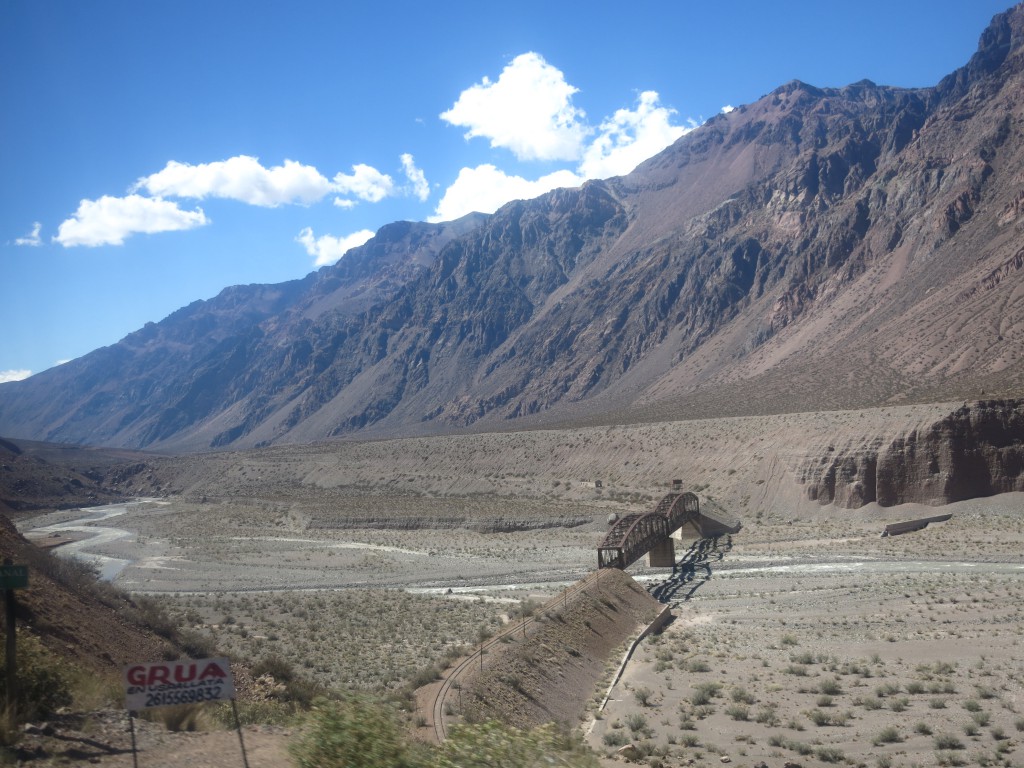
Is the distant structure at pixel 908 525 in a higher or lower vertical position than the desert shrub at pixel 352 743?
lower

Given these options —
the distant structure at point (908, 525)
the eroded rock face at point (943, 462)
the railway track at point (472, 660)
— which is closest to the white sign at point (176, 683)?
the railway track at point (472, 660)

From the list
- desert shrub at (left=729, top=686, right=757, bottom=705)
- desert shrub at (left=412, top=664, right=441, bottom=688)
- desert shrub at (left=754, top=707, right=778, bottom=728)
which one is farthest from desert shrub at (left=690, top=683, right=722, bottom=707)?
desert shrub at (left=412, top=664, right=441, bottom=688)

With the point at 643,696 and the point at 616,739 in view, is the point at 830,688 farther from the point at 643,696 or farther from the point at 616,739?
the point at 616,739

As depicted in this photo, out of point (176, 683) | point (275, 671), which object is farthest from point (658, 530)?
point (176, 683)

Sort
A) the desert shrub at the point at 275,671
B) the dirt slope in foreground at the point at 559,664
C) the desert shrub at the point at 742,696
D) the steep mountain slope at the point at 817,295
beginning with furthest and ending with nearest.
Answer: the steep mountain slope at the point at 817,295
the desert shrub at the point at 742,696
the dirt slope in foreground at the point at 559,664
the desert shrub at the point at 275,671

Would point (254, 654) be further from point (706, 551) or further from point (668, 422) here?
point (668, 422)

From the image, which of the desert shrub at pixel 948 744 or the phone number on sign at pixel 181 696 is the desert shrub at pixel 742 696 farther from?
the phone number on sign at pixel 181 696
